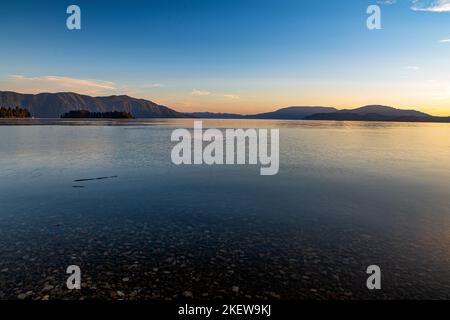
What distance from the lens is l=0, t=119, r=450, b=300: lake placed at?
8695 mm

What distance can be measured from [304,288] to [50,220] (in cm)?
1116

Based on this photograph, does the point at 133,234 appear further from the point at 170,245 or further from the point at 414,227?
the point at 414,227

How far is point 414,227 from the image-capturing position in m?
13.3

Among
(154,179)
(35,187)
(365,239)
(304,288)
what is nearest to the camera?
(304,288)

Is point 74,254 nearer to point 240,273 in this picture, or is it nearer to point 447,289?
point 240,273

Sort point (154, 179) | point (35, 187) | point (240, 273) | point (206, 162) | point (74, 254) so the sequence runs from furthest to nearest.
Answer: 1. point (206, 162)
2. point (154, 179)
3. point (35, 187)
4. point (74, 254)
5. point (240, 273)

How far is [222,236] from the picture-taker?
12180 millimetres

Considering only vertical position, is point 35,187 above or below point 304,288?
above

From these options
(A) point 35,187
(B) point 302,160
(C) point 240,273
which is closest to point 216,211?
(C) point 240,273

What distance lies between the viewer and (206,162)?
104 feet

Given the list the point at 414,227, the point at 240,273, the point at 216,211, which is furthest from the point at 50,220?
the point at 414,227

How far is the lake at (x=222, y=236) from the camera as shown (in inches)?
342
